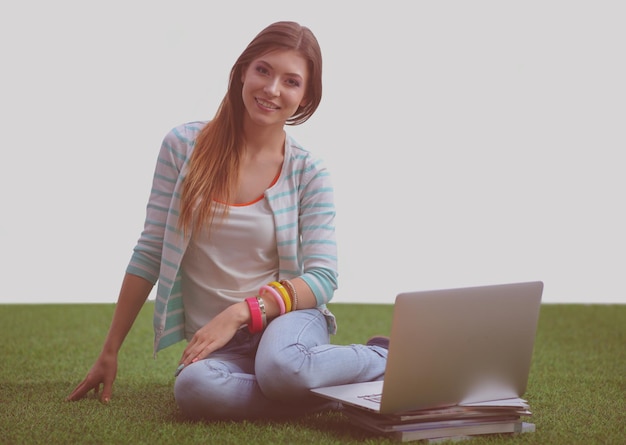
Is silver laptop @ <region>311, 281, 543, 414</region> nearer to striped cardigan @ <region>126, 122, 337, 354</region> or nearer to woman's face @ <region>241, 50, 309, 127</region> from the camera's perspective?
striped cardigan @ <region>126, 122, 337, 354</region>

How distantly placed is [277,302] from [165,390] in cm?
47

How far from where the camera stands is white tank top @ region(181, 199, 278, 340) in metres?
1.79

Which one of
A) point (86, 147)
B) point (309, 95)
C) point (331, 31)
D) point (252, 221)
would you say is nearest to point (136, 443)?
point (252, 221)

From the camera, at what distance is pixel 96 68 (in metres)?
4.15

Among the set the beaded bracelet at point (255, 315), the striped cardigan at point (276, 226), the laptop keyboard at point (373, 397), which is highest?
the striped cardigan at point (276, 226)

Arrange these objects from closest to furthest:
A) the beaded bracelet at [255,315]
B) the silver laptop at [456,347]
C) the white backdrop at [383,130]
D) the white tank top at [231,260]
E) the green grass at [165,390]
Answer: the silver laptop at [456,347] < the green grass at [165,390] < the beaded bracelet at [255,315] < the white tank top at [231,260] < the white backdrop at [383,130]

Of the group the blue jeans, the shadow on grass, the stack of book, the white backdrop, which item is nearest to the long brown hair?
the blue jeans

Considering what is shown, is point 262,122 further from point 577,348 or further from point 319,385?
point 577,348

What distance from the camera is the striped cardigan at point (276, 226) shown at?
1772 millimetres

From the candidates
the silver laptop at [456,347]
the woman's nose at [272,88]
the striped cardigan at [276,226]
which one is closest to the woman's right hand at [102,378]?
the striped cardigan at [276,226]

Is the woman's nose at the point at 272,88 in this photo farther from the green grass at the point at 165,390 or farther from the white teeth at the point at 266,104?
the green grass at the point at 165,390

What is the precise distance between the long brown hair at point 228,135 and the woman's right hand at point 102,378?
33 cm

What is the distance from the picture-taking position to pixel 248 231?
1.79 m

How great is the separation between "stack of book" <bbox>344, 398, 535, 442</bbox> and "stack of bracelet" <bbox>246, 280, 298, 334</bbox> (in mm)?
266
